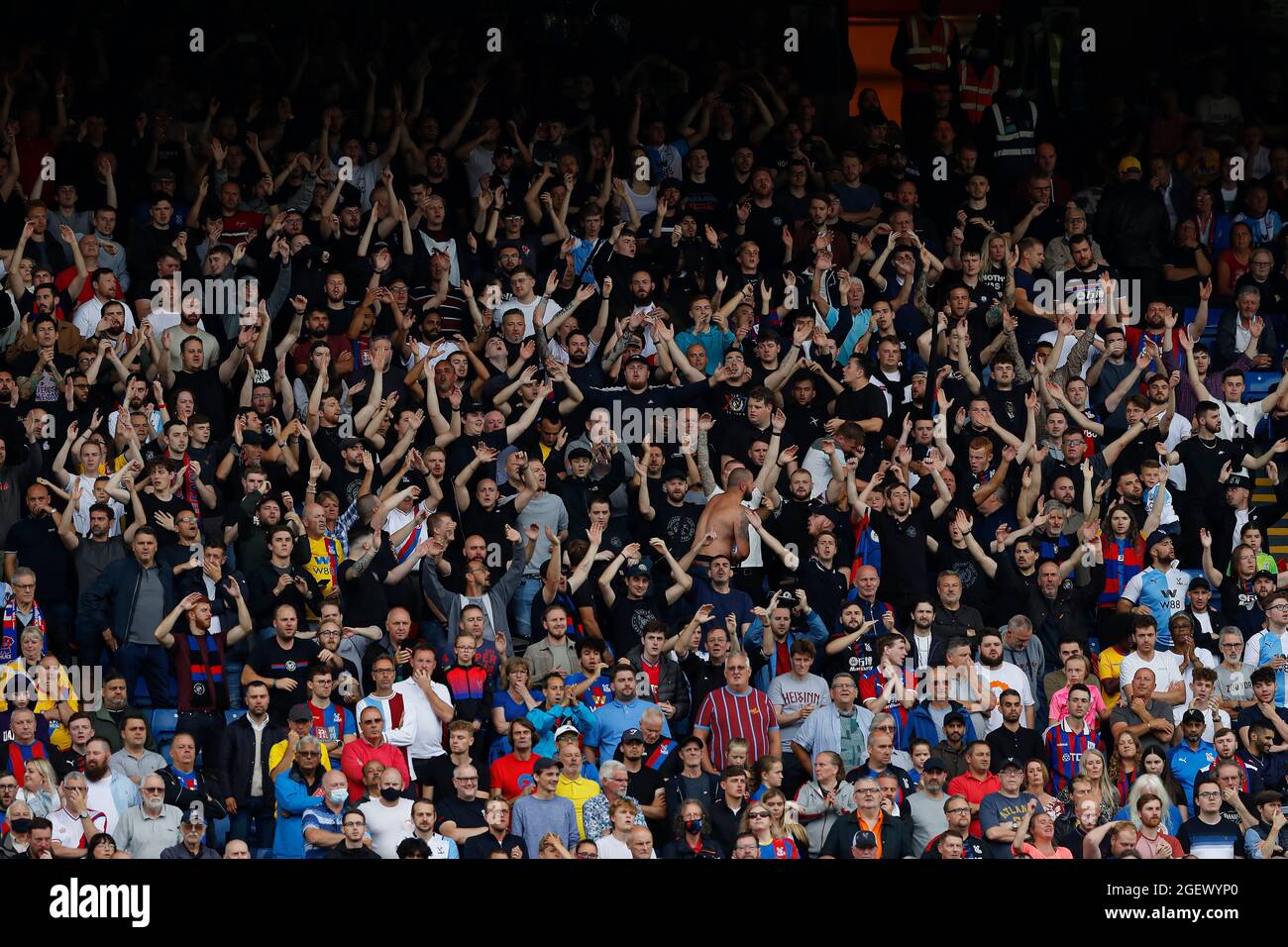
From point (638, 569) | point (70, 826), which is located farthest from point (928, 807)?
point (70, 826)

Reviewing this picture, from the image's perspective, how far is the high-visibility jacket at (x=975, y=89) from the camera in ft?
74.5

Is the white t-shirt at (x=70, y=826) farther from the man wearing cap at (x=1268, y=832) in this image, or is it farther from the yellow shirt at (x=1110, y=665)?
the man wearing cap at (x=1268, y=832)

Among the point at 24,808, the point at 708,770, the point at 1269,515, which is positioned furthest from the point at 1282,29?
the point at 24,808

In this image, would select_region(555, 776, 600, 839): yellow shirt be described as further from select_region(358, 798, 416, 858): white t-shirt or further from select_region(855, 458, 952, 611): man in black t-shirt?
select_region(855, 458, 952, 611): man in black t-shirt

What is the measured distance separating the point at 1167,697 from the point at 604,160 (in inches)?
285

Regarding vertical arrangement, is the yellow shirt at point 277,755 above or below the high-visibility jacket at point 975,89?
below

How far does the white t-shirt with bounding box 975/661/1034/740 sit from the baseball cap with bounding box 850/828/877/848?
1560 millimetres

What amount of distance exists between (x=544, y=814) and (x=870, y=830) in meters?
2.10

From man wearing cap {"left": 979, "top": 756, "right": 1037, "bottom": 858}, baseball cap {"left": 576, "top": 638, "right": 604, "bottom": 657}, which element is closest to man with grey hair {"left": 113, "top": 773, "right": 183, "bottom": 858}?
A: baseball cap {"left": 576, "top": 638, "right": 604, "bottom": 657}

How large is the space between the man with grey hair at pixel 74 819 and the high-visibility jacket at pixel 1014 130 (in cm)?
1074

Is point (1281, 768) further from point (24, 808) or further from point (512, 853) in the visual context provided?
point (24, 808)

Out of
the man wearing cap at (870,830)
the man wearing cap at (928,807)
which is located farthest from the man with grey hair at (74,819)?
the man wearing cap at (928,807)

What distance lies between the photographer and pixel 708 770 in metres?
16.2

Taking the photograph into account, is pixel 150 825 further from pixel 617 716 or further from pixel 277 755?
pixel 617 716
